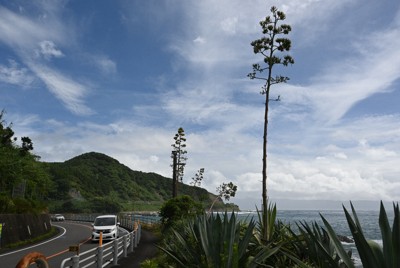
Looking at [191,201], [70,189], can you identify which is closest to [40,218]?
[191,201]

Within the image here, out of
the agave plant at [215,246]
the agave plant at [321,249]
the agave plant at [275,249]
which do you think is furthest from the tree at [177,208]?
the agave plant at [321,249]

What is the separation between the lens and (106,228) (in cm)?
2555

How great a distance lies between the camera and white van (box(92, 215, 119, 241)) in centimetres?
2531

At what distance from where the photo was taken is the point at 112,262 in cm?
1541

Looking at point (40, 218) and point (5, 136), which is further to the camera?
point (5, 136)

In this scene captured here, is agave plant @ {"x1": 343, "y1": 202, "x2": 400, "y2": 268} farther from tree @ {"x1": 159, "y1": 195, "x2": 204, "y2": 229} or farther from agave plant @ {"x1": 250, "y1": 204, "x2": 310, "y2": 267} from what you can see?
tree @ {"x1": 159, "y1": 195, "x2": 204, "y2": 229}

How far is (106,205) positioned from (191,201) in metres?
117

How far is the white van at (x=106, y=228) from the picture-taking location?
25.3 meters

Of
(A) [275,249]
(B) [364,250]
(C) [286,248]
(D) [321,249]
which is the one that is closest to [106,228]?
(C) [286,248]

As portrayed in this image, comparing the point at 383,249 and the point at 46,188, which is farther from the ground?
the point at 46,188

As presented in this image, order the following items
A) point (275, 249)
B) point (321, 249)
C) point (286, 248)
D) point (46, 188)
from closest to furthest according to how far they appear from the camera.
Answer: point (321, 249), point (275, 249), point (286, 248), point (46, 188)

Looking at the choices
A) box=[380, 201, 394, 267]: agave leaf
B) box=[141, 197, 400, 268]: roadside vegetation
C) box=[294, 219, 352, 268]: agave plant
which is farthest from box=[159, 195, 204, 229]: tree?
box=[380, 201, 394, 267]: agave leaf

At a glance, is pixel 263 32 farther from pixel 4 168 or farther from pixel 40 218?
pixel 4 168

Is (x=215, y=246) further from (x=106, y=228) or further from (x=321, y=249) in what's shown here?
(x=106, y=228)
